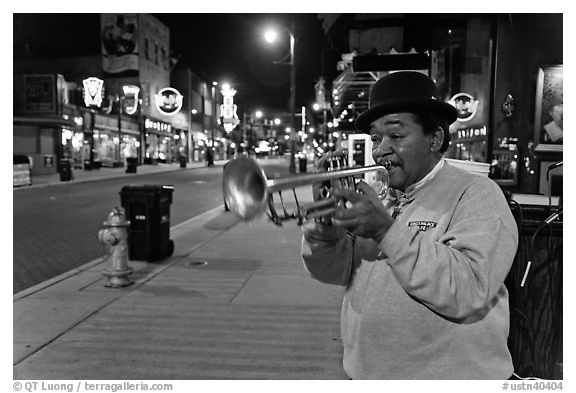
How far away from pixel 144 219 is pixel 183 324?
3035 mm

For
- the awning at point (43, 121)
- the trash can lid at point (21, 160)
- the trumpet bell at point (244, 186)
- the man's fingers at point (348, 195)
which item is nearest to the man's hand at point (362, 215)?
the man's fingers at point (348, 195)

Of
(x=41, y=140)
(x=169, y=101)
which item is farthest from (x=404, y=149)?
(x=41, y=140)

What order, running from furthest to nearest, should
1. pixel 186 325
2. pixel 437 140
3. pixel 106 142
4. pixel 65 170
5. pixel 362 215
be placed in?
pixel 106 142 → pixel 65 170 → pixel 186 325 → pixel 437 140 → pixel 362 215

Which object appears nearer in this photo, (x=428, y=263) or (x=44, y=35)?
(x=428, y=263)

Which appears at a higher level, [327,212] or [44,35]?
[44,35]

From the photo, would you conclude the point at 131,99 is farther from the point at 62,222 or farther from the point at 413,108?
the point at 413,108

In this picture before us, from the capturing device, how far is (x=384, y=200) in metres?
2.08

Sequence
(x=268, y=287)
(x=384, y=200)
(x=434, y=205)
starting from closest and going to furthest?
1. (x=434, y=205)
2. (x=384, y=200)
3. (x=268, y=287)

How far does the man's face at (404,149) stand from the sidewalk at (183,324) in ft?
7.76

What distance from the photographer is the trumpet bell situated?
176cm

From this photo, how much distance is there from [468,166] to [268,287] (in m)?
3.03

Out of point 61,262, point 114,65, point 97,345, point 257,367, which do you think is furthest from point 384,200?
point 114,65

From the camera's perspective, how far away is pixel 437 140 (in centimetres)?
189

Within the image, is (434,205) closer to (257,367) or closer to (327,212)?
(327,212)
